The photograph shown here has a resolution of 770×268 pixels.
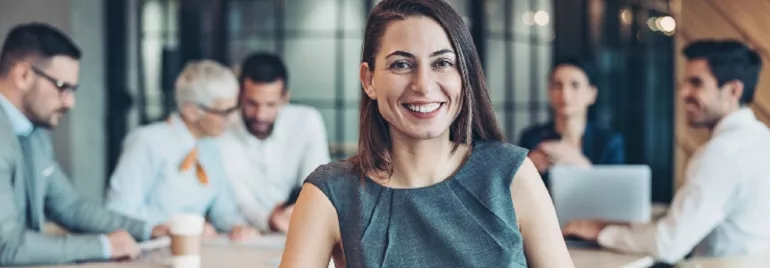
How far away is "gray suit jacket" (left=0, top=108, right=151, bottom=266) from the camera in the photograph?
265cm

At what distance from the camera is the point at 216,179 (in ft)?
12.6

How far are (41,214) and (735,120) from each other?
7.32ft

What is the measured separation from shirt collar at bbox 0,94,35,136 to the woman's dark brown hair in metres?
1.77

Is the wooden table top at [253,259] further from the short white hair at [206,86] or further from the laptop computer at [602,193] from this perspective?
the short white hair at [206,86]

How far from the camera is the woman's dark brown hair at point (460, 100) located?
1422 mm

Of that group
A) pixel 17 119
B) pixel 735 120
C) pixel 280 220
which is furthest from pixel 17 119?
pixel 735 120

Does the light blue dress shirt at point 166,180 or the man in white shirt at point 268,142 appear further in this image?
the man in white shirt at point 268,142

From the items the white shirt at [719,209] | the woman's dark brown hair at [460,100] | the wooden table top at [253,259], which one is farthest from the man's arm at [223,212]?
the woman's dark brown hair at [460,100]

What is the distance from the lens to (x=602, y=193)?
305 cm

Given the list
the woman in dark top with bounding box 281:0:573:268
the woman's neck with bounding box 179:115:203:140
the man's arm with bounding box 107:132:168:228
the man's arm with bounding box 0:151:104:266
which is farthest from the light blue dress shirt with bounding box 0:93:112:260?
the woman in dark top with bounding box 281:0:573:268

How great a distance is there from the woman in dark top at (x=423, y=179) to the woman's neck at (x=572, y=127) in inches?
106

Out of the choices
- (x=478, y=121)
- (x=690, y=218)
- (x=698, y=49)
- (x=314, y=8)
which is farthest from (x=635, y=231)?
(x=314, y=8)

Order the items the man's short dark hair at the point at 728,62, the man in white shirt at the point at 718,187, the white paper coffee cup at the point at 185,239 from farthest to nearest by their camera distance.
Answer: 1. the man's short dark hair at the point at 728,62
2. the man in white shirt at the point at 718,187
3. the white paper coffee cup at the point at 185,239

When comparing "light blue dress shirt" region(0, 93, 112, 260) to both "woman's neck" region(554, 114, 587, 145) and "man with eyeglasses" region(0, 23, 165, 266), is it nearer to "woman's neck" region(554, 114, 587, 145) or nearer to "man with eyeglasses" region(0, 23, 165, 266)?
"man with eyeglasses" region(0, 23, 165, 266)
